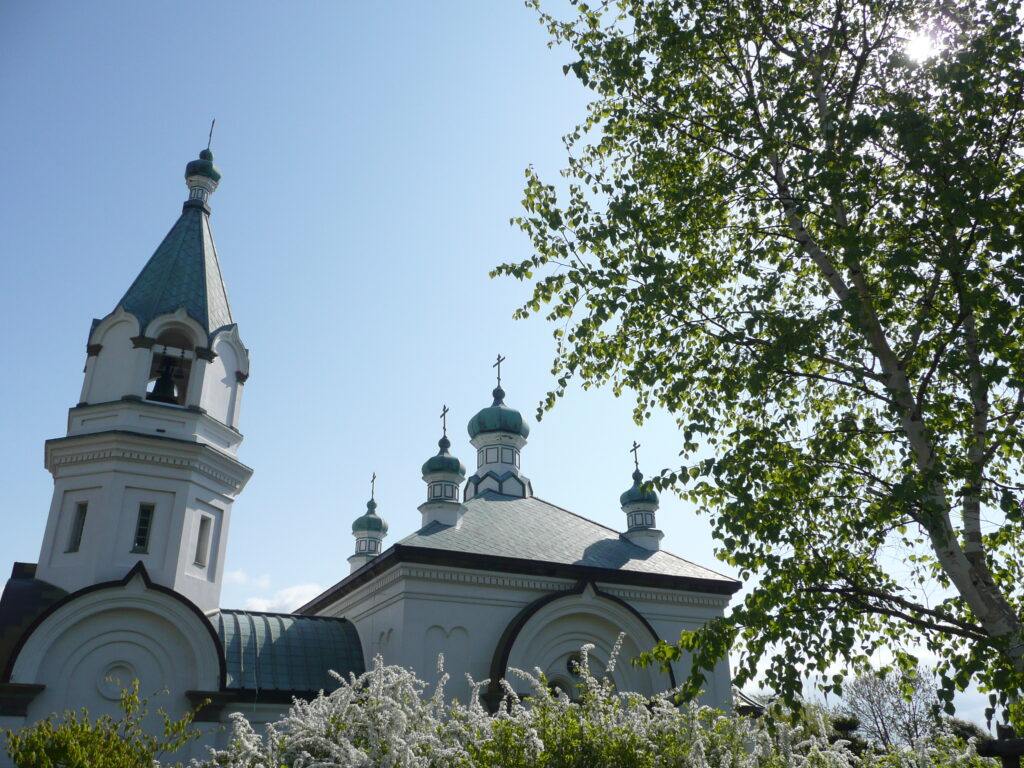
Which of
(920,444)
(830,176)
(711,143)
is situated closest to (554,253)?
(711,143)

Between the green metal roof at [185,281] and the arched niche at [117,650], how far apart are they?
482cm

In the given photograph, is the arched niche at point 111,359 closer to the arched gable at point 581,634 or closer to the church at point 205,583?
the church at point 205,583

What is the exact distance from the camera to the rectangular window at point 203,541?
46.8 ft

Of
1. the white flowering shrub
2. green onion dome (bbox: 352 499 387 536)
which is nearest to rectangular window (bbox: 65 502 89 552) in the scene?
the white flowering shrub

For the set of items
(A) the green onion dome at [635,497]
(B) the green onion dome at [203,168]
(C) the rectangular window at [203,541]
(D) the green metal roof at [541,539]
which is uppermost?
(B) the green onion dome at [203,168]

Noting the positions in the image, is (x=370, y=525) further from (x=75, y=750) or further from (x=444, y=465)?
(x=75, y=750)

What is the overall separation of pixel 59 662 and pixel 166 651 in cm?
150

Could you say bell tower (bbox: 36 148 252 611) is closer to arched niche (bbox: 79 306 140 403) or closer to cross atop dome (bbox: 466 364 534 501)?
arched niche (bbox: 79 306 140 403)

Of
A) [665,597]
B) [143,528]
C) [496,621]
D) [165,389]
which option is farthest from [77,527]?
[665,597]

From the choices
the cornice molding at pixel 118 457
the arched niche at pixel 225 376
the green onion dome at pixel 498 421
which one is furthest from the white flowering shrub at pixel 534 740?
the green onion dome at pixel 498 421

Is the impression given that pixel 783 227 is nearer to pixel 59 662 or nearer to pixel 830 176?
pixel 830 176

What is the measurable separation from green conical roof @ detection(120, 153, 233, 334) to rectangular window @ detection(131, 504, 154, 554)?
3198 millimetres

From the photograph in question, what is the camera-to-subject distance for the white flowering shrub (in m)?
6.30

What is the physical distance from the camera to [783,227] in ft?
28.0
